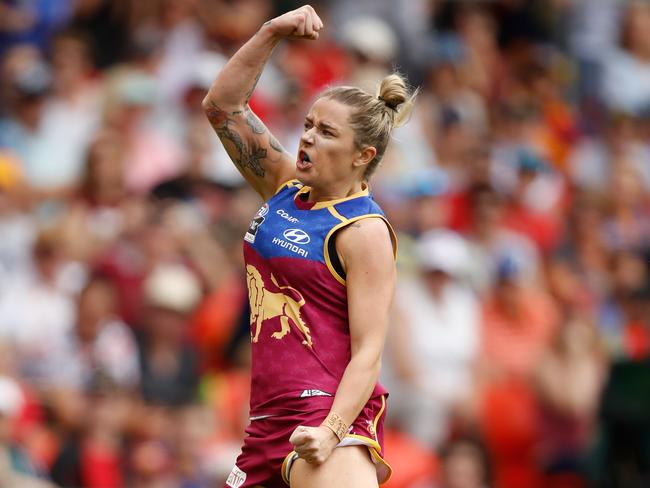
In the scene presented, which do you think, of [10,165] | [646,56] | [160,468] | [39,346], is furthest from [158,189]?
[646,56]

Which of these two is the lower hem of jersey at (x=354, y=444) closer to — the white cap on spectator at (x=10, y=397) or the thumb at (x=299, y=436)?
the thumb at (x=299, y=436)

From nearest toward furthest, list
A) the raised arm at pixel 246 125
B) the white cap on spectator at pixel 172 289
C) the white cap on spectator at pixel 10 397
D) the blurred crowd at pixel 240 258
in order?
the raised arm at pixel 246 125, the white cap on spectator at pixel 10 397, the blurred crowd at pixel 240 258, the white cap on spectator at pixel 172 289

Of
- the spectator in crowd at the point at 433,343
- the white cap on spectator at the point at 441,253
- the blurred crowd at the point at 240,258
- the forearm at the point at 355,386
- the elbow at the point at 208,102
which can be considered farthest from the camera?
the white cap on spectator at the point at 441,253

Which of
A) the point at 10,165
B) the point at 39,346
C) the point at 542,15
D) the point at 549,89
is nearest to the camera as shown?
the point at 39,346

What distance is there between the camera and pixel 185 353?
8633 millimetres

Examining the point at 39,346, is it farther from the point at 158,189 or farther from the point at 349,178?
the point at 349,178

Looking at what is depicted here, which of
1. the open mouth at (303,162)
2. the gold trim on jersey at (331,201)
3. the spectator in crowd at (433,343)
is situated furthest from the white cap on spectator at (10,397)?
the open mouth at (303,162)

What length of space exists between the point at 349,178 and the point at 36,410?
381 centimetres

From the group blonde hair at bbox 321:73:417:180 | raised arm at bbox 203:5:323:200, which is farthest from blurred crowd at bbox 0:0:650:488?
blonde hair at bbox 321:73:417:180

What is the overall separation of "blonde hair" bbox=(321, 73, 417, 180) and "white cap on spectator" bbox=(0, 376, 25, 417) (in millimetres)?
3367

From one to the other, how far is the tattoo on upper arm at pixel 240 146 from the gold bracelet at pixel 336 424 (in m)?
1.12

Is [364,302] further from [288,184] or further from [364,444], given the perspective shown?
[288,184]

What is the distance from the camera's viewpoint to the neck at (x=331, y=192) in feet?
16.3

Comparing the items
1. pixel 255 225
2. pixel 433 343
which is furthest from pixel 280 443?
pixel 433 343
